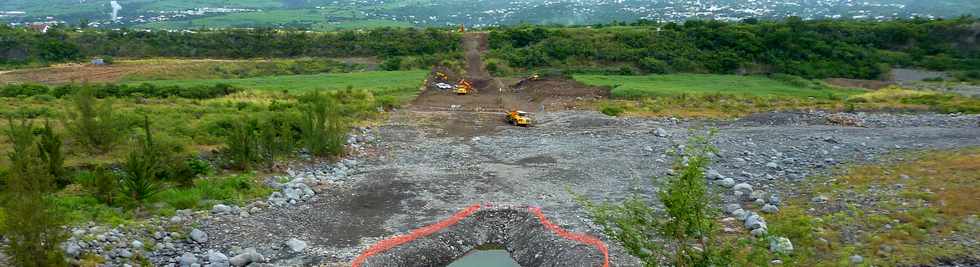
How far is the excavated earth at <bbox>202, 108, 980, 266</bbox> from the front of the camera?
17.2m

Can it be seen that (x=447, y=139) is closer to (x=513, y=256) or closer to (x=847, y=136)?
(x=513, y=256)

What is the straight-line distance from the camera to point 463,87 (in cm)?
4609

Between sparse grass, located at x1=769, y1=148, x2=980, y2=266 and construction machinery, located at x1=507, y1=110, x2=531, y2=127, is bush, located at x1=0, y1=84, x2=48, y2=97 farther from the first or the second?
sparse grass, located at x1=769, y1=148, x2=980, y2=266

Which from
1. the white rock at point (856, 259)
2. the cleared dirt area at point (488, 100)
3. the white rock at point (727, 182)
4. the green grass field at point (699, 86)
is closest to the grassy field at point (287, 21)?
the cleared dirt area at point (488, 100)

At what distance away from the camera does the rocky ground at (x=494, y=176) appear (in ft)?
51.9

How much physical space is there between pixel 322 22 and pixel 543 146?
334ft

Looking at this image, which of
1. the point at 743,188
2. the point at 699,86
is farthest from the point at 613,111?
the point at 743,188

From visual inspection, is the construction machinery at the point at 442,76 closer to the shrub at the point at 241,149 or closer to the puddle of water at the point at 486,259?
the shrub at the point at 241,149

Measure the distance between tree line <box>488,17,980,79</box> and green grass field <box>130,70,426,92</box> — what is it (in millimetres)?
11432

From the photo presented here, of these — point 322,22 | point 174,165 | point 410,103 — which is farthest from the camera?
point 322,22

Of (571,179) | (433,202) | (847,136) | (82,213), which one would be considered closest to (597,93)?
(847,136)

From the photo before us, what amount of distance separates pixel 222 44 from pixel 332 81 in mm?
23623

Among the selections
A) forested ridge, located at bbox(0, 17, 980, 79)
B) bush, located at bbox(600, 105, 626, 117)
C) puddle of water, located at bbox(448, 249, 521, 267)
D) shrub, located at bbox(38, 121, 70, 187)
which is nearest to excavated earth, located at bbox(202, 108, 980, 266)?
bush, located at bbox(600, 105, 626, 117)

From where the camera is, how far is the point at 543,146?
27.5 metres
